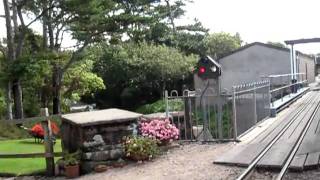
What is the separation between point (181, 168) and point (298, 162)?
6.31 ft

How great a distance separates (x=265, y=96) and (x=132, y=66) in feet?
82.3

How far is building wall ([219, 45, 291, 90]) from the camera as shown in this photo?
37.7 metres

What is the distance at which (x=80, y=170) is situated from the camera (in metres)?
9.38

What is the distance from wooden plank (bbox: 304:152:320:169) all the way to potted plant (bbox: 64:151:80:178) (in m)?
3.98

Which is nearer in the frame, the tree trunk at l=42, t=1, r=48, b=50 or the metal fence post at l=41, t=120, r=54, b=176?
the metal fence post at l=41, t=120, r=54, b=176

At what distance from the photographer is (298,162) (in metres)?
7.94

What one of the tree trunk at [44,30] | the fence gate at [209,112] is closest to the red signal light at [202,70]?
the fence gate at [209,112]

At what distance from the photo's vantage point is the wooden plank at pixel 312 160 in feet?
25.1

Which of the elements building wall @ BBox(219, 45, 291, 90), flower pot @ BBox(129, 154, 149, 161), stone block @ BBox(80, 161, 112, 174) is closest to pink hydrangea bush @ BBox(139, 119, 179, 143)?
flower pot @ BBox(129, 154, 149, 161)

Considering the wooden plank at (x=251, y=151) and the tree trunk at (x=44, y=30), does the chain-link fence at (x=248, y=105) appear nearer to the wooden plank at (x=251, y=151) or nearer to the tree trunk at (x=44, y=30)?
the wooden plank at (x=251, y=151)

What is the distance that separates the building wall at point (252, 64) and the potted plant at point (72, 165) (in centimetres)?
2880

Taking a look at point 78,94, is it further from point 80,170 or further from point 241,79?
point 80,170

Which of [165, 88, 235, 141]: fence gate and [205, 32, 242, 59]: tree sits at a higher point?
[205, 32, 242, 59]: tree

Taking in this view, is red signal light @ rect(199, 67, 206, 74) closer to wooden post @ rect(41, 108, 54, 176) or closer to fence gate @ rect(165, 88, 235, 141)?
fence gate @ rect(165, 88, 235, 141)
